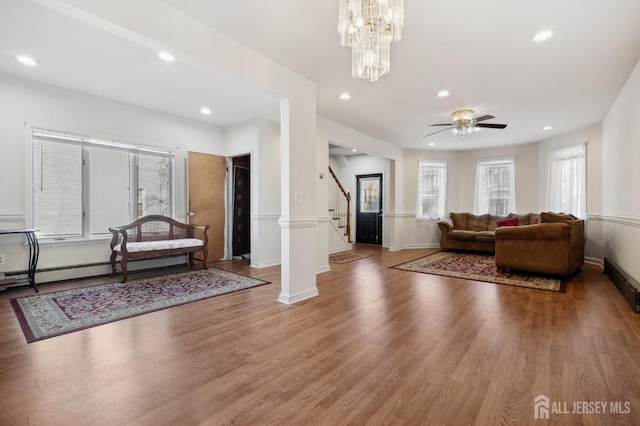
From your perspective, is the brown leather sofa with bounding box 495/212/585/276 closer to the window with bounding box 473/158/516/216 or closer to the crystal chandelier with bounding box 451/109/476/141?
the crystal chandelier with bounding box 451/109/476/141

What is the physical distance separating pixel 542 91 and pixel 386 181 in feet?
14.4

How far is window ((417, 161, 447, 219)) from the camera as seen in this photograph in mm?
7934

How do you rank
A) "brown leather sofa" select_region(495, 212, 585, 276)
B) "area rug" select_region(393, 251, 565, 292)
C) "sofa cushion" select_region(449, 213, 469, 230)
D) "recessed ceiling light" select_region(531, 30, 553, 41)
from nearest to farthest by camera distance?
1. "recessed ceiling light" select_region(531, 30, 553, 41)
2. "area rug" select_region(393, 251, 565, 292)
3. "brown leather sofa" select_region(495, 212, 585, 276)
4. "sofa cushion" select_region(449, 213, 469, 230)

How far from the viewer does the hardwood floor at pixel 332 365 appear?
1.51 metres

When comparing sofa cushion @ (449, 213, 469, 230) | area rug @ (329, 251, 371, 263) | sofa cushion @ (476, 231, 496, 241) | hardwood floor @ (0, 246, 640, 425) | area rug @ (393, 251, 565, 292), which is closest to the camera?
hardwood floor @ (0, 246, 640, 425)

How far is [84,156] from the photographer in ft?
14.3

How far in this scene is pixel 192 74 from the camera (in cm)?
354

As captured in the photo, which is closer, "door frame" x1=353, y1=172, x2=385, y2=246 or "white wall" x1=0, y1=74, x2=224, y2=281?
"white wall" x1=0, y1=74, x2=224, y2=281

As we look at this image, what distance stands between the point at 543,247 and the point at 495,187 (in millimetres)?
3656

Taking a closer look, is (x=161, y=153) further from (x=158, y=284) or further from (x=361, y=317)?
(x=361, y=317)

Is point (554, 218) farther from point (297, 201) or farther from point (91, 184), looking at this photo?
point (91, 184)

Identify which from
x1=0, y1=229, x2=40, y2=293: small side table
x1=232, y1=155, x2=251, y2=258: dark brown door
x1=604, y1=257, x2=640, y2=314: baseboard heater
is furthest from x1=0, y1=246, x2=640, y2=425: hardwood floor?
x1=232, y1=155, x2=251, y2=258: dark brown door

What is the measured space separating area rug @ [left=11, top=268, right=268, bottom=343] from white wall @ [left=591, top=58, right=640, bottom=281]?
4.73 m

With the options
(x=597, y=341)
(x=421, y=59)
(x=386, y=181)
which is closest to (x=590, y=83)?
(x=421, y=59)
